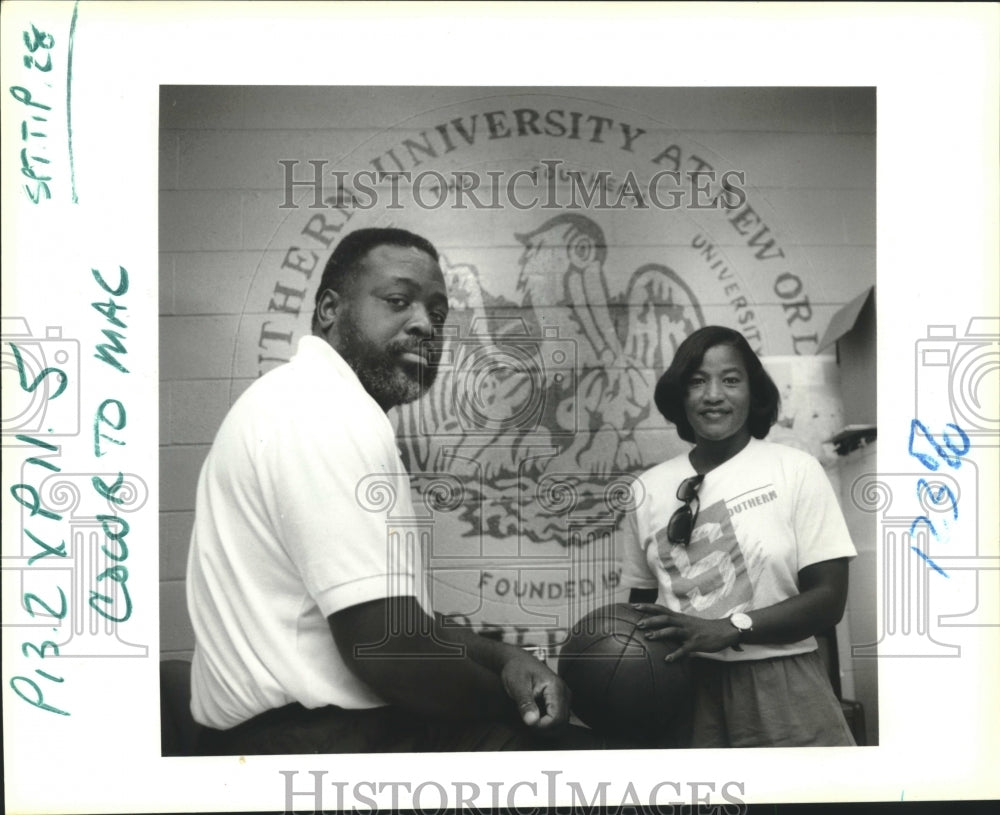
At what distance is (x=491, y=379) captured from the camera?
3506 millimetres

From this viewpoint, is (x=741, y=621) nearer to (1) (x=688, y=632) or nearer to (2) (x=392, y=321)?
(1) (x=688, y=632)

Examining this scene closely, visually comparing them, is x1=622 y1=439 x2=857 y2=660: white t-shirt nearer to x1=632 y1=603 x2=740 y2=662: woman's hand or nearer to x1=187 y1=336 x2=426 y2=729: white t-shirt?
x1=632 y1=603 x2=740 y2=662: woman's hand

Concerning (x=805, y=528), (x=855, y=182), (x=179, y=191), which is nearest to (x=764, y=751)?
(x=805, y=528)

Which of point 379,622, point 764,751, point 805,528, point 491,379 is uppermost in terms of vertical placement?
point 491,379

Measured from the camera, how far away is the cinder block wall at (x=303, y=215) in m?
3.46

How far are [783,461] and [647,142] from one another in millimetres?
925

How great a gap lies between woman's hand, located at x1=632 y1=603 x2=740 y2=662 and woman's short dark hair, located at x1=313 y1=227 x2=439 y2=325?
3.66ft

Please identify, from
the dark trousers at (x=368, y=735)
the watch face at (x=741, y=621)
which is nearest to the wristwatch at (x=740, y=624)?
the watch face at (x=741, y=621)

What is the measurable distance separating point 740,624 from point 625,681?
0.34 metres

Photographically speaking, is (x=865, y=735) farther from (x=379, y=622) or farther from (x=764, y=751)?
(x=379, y=622)

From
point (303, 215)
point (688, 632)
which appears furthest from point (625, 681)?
point (303, 215)

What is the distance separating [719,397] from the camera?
3512mm

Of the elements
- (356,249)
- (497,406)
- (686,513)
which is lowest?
(686,513)

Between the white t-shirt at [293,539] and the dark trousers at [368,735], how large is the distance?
34 millimetres
